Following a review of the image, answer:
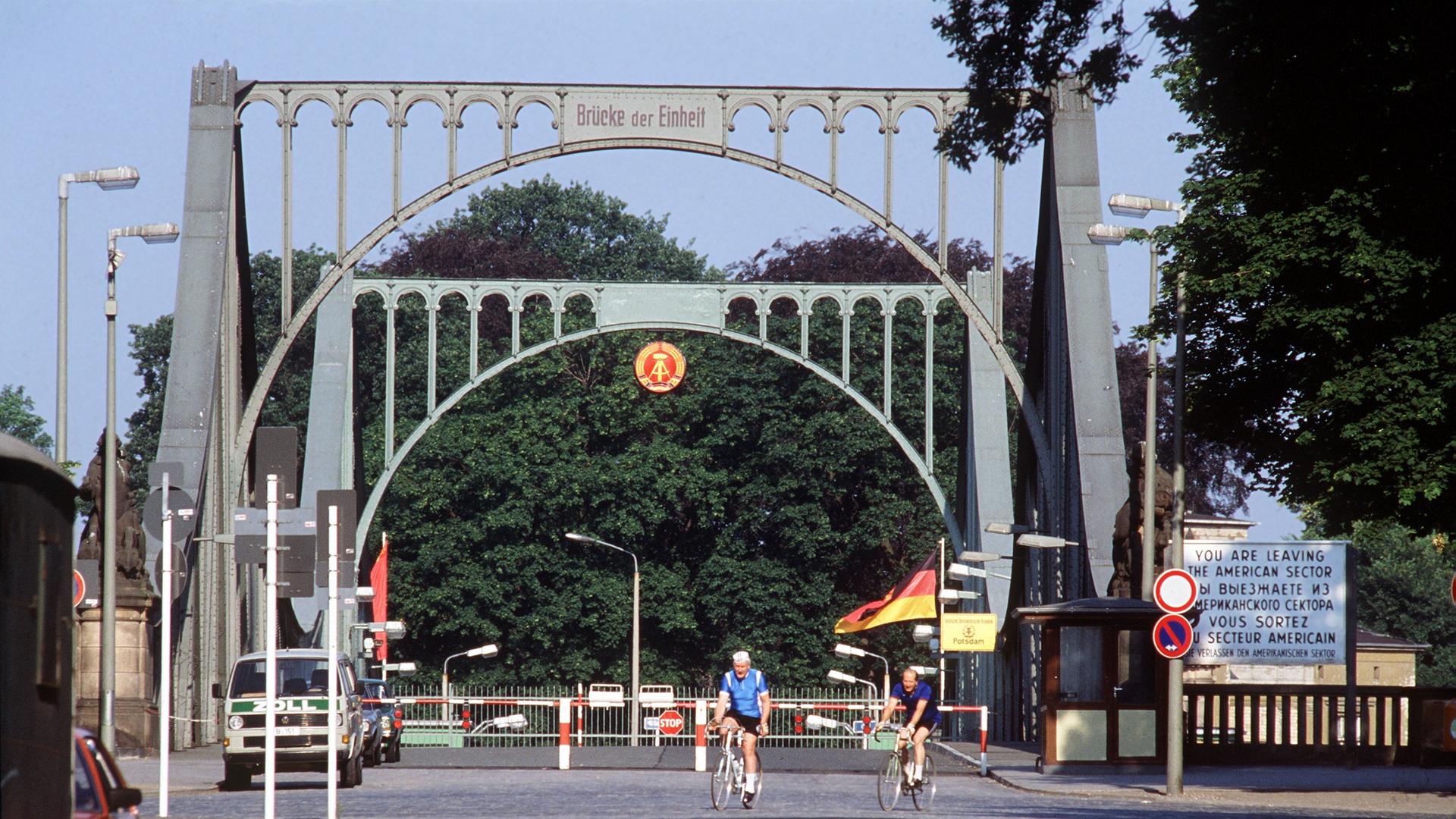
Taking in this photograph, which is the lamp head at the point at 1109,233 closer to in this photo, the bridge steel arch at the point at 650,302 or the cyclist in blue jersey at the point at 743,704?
the cyclist in blue jersey at the point at 743,704

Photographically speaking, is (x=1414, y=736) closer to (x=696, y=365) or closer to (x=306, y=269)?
(x=696, y=365)

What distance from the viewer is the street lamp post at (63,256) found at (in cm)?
2738

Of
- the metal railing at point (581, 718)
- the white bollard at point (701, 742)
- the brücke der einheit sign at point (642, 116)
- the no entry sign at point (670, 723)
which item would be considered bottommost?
the metal railing at point (581, 718)

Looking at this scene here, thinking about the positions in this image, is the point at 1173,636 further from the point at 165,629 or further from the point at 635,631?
the point at 635,631

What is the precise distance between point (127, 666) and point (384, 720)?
13.7ft

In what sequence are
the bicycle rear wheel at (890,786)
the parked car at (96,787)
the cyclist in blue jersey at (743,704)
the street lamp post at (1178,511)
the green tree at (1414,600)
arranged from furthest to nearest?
the green tree at (1414,600), the street lamp post at (1178,511), the cyclist in blue jersey at (743,704), the bicycle rear wheel at (890,786), the parked car at (96,787)

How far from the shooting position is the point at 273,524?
59.5ft

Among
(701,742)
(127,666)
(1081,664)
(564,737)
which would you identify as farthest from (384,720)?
(1081,664)

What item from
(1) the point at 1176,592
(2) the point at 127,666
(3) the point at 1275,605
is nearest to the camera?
(1) the point at 1176,592

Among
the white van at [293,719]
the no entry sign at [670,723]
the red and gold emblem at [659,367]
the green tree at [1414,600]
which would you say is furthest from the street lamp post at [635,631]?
the green tree at [1414,600]

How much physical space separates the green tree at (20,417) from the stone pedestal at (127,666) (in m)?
57.1

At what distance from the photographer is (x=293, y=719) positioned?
1076 inches

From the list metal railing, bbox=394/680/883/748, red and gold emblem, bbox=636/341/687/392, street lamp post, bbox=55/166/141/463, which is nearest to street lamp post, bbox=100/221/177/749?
street lamp post, bbox=55/166/141/463

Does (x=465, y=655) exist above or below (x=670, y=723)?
above
